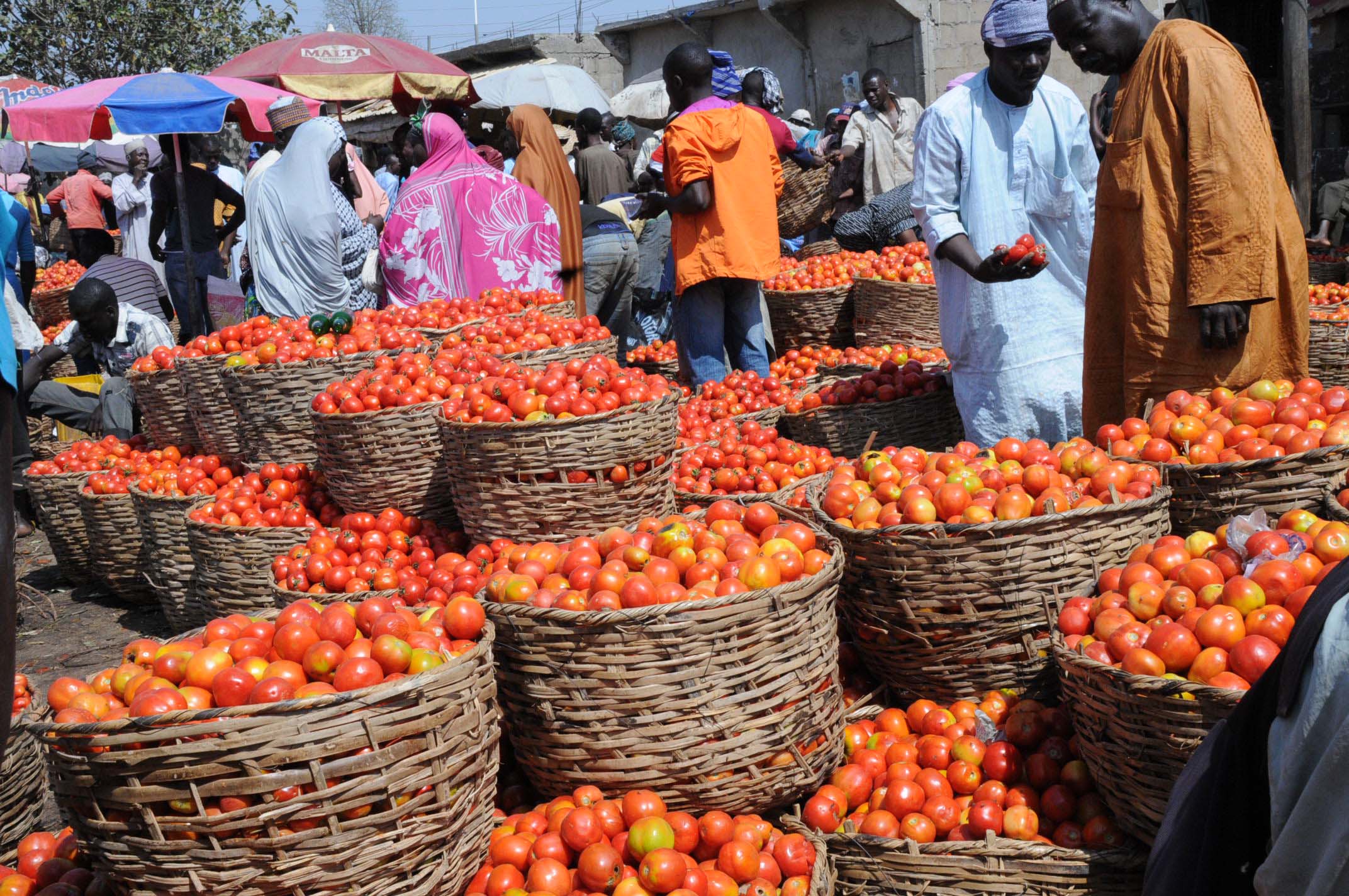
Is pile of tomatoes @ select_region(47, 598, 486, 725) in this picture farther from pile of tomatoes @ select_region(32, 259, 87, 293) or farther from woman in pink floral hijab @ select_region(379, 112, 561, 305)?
pile of tomatoes @ select_region(32, 259, 87, 293)

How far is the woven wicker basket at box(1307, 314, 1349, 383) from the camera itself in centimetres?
570

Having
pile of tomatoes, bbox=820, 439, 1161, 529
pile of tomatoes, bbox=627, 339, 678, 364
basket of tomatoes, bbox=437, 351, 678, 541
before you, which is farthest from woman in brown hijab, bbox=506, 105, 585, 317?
pile of tomatoes, bbox=820, 439, 1161, 529

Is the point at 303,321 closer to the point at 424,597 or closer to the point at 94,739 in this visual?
the point at 424,597

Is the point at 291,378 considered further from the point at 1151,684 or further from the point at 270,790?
the point at 1151,684

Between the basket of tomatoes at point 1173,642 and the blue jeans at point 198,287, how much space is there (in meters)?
8.83

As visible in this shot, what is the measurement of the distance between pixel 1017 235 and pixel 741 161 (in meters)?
1.93

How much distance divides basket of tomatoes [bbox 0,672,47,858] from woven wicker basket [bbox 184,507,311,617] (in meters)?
1.03

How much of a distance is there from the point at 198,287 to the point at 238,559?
6.24 metres

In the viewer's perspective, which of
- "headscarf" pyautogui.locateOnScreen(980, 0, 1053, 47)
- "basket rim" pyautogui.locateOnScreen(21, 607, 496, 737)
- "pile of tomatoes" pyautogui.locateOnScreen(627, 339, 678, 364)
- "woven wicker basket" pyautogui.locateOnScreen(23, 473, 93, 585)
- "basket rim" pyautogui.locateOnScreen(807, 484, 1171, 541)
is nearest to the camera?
"basket rim" pyautogui.locateOnScreen(21, 607, 496, 737)

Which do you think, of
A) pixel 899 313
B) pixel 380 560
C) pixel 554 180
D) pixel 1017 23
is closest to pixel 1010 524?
pixel 380 560

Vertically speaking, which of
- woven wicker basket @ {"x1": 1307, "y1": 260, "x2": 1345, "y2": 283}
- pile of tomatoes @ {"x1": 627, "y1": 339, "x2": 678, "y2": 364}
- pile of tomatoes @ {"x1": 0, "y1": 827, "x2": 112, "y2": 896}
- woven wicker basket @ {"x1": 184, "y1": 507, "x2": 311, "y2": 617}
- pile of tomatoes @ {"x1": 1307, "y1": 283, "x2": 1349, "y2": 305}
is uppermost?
woven wicker basket @ {"x1": 1307, "y1": 260, "x2": 1345, "y2": 283}

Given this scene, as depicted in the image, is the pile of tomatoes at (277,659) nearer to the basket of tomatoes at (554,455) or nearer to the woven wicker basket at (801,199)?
the basket of tomatoes at (554,455)

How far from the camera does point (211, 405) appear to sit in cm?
543

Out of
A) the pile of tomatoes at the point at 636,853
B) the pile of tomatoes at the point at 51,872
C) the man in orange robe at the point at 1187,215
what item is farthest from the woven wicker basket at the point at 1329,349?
the pile of tomatoes at the point at 51,872
